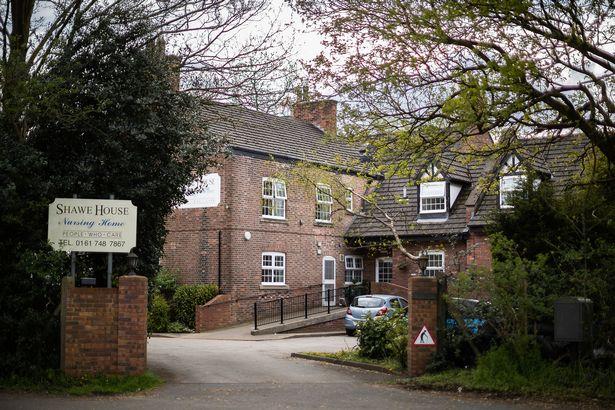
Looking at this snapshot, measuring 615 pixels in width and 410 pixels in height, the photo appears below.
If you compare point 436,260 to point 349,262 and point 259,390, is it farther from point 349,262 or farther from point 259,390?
point 259,390

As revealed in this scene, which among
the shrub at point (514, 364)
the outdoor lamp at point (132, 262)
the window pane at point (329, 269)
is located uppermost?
the outdoor lamp at point (132, 262)

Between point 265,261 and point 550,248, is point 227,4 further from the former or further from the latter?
point 265,261

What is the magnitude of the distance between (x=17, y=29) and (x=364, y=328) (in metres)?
9.96

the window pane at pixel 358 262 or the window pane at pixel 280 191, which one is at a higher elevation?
the window pane at pixel 280 191

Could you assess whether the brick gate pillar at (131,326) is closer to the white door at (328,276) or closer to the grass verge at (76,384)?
the grass verge at (76,384)

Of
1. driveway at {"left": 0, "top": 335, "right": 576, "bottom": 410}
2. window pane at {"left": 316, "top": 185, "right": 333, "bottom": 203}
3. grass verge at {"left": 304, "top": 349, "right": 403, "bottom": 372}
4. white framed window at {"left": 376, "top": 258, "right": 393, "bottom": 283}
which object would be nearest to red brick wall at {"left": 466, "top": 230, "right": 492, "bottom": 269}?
window pane at {"left": 316, "top": 185, "right": 333, "bottom": 203}

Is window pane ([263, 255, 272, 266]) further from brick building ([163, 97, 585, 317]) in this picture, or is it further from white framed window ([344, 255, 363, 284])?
white framed window ([344, 255, 363, 284])

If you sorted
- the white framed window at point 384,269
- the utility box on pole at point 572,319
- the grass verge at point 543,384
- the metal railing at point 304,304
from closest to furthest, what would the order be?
the grass verge at point 543,384 → the utility box on pole at point 572,319 → the metal railing at point 304,304 → the white framed window at point 384,269

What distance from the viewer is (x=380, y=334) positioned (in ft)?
59.4

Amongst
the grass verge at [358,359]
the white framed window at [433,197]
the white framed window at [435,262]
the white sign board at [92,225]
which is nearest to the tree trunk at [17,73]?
the white sign board at [92,225]

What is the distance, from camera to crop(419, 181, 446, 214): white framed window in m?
33.6

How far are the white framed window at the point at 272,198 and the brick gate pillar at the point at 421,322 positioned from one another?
57.5ft

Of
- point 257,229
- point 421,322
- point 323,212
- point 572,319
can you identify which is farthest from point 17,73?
point 323,212

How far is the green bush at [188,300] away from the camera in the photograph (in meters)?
30.1
